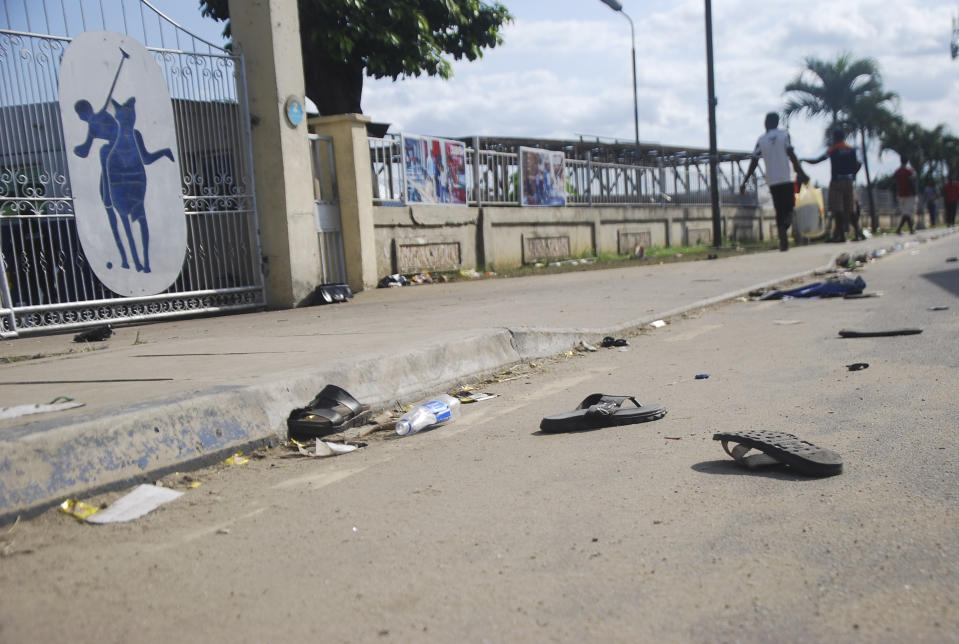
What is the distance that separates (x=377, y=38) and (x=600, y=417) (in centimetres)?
1268

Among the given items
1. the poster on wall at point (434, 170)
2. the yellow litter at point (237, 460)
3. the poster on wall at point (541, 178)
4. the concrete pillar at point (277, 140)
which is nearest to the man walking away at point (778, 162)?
the poster on wall at point (541, 178)

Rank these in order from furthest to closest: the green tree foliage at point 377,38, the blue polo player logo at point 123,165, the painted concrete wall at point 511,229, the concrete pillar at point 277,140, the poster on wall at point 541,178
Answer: the poster on wall at point 541,178, the green tree foliage at point 377,38, the painted concrete wall at point 511,229, the concrete pillar at point 277,140, the blue polo player logo at point 123,165

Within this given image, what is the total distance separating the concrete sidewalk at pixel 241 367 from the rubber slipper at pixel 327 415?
2.8 inches

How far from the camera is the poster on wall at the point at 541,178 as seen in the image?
53.2 ft

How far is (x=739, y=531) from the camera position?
2.23 meters

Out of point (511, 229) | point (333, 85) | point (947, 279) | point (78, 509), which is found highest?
point (333, 85)

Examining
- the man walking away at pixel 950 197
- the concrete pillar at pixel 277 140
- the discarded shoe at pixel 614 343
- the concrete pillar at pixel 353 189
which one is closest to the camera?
the discarded shoe at pixel 614 343

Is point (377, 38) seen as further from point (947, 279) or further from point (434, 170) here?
point (947, 279)

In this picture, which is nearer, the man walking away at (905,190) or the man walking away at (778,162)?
the man walking away at (778,162)

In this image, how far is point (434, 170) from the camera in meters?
13.4

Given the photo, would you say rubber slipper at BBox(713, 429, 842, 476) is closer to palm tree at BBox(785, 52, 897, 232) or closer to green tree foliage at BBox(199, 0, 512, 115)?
green tree foliage at BBox(199, 0, 512, 115)

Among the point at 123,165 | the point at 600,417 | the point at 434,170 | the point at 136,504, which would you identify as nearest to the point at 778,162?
the point at 434,170

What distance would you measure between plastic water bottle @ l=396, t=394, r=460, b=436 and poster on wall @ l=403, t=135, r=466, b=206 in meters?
8.99

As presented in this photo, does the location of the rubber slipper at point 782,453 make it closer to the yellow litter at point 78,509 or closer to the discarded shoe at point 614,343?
the yellow litter at point 78,509
